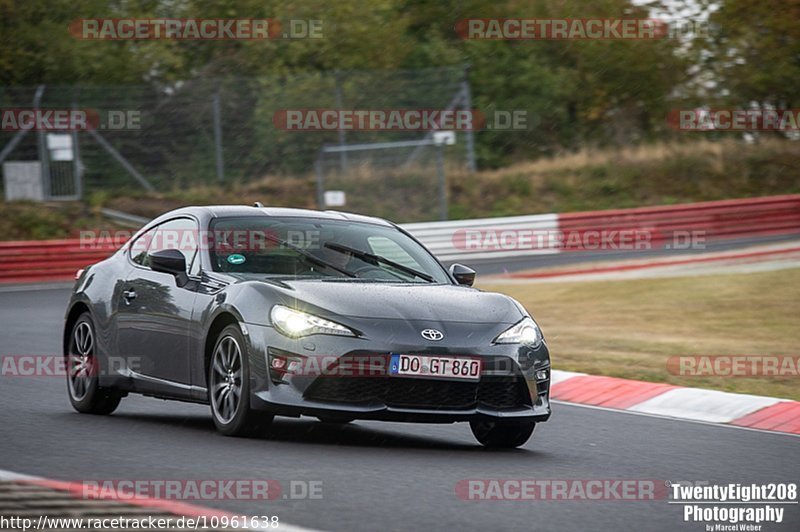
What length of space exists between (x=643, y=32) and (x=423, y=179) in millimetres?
13323

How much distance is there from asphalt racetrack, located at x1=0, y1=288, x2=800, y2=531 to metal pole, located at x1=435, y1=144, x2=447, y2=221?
64.1ft

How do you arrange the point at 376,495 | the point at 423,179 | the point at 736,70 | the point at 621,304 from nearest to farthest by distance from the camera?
the point at 376,495 → the point at 621,304 → the point at 423,179 → the point at 736,70

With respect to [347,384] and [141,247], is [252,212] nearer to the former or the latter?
[141,247]

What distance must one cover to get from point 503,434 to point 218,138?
22141mm

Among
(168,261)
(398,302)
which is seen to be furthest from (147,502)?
(168,261)

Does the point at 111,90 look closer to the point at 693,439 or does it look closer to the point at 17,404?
the point at 17,404

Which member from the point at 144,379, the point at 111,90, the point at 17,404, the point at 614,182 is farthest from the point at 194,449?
the point at 614,182

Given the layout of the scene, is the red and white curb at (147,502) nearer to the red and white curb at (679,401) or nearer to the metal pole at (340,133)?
the red and white curb at (679,401)

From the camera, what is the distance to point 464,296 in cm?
866

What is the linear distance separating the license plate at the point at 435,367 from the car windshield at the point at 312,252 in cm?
92

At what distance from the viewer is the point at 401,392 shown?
793cm

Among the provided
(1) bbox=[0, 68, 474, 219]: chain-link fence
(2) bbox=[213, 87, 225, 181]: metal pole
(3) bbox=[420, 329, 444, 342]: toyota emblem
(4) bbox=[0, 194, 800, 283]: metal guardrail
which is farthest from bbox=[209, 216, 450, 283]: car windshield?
(2) bbox=[213, 87, 225, 181]: metal pole

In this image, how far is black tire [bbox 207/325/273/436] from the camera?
26.4 feet

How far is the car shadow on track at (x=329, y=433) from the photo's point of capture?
847 centimetres
